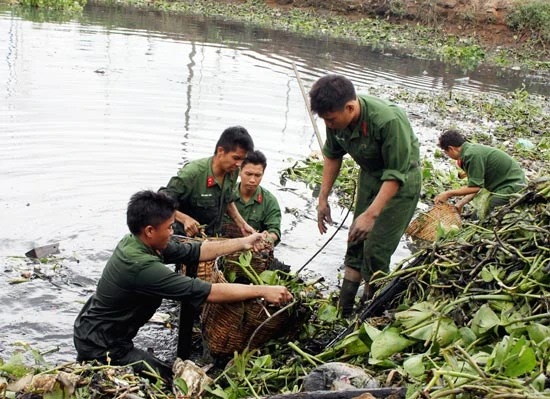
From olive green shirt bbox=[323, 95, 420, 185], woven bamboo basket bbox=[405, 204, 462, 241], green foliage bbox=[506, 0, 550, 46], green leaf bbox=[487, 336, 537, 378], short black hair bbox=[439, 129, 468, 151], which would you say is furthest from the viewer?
green foliage bbox=[506, 0, 550, 46]

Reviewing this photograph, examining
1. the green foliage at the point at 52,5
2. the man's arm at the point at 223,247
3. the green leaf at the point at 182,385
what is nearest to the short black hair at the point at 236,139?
the man's arm at the point at 223,247

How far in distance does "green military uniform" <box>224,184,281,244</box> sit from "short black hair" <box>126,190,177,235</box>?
2086 mm

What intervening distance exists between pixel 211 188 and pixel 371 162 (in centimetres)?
142

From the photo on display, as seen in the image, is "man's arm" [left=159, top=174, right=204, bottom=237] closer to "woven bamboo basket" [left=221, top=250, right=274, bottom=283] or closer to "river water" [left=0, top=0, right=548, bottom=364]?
"woven bamboo basket" [left=221, top=250, right=274, bottom=283]

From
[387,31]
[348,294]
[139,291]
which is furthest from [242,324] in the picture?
[387,31]

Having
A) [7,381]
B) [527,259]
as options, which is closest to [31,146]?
[7,381]

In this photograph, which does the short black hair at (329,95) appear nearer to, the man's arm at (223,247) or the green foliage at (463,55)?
the man's arm at (223,247)

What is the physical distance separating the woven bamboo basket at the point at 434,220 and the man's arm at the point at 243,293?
3343 millimetres

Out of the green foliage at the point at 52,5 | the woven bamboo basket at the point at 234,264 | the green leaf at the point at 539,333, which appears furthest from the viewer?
the green foliage at the point at 52,5

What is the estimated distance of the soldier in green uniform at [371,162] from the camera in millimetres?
4508

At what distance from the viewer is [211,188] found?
5680mm

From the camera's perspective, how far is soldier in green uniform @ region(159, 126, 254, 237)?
17.7 ft

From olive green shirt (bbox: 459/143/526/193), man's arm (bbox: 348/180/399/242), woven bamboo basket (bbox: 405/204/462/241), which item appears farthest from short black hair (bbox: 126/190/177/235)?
olive green shirt (bbox: 459/143/526/193)

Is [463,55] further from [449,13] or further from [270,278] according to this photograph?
[270,278]
